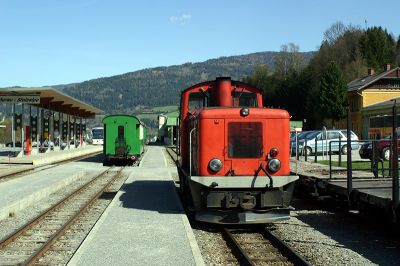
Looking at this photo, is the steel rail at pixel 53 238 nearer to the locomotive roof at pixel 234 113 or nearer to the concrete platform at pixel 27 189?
the concrete platform at pixel 27 189

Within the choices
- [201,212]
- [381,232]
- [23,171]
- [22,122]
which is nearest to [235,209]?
[201,212]

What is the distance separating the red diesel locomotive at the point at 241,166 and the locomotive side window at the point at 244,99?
4.98 feet

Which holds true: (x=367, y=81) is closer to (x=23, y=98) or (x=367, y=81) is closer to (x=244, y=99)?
(x=23, y=98)

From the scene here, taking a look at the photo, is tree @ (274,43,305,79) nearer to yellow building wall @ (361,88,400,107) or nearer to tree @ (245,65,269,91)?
tree @ (245,65,269,91)

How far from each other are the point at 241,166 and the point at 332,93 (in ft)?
189

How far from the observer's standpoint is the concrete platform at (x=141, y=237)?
24.3ft

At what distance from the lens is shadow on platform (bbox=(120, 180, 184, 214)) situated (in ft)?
41.6

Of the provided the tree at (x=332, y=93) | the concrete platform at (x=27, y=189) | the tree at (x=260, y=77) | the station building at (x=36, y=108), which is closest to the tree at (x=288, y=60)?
the tree at (x=260, y=77)

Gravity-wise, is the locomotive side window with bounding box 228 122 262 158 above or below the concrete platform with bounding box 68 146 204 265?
above

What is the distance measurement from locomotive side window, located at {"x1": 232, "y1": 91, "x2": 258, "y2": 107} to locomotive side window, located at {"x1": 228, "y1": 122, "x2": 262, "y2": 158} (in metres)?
1.65

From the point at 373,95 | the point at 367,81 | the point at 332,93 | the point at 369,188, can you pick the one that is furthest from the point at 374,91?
the point at 369,188

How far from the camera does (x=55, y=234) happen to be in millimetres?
10008

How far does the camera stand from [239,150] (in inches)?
416

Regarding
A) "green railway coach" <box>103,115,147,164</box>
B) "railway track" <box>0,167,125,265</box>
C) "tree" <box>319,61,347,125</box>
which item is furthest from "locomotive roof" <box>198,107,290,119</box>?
"tree" <box>319,61,347,125</box>
